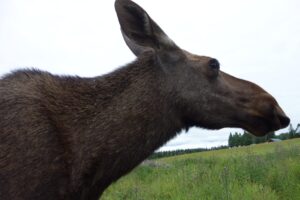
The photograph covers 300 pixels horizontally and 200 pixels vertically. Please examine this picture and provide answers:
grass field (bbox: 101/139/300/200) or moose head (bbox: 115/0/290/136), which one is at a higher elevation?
moose head (bbox: 115/0/290/136)

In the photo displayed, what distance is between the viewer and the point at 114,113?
4.18m

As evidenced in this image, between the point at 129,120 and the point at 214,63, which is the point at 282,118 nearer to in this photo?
the point at 214,63

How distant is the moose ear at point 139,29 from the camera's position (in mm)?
4426

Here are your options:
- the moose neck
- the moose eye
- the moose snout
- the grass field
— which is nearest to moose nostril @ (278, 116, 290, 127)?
the moose snout

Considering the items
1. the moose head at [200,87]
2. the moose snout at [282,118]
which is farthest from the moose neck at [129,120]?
the moose snout at [282,118]

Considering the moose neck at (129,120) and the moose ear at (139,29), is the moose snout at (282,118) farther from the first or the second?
the moose ear at (139,29)

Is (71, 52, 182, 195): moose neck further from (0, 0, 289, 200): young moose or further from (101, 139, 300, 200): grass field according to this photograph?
(101, 139, 300, 200): grass field

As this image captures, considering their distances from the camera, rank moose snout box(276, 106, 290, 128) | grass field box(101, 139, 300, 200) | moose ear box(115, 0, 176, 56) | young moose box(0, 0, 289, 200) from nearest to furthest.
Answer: young moose box(0, 0, 289, 200), moose ear box(115, 0, 176, 56), moose snout box(276, 106, 290, 128), grass field box(101, 139, 300, 200)

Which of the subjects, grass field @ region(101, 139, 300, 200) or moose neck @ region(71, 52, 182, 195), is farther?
grass field @ region(101, 139, 300, 200)

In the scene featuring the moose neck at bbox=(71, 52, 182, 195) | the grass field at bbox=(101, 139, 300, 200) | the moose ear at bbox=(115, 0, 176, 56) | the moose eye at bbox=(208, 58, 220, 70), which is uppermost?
the moose ear at bbox=(115, 0, 176, 56)

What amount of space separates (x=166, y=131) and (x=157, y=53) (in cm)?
65

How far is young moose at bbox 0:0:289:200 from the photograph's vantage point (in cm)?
370

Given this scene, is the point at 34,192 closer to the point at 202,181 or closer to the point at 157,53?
the point at 157,53

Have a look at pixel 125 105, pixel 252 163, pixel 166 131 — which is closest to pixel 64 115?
pixel 125 105
